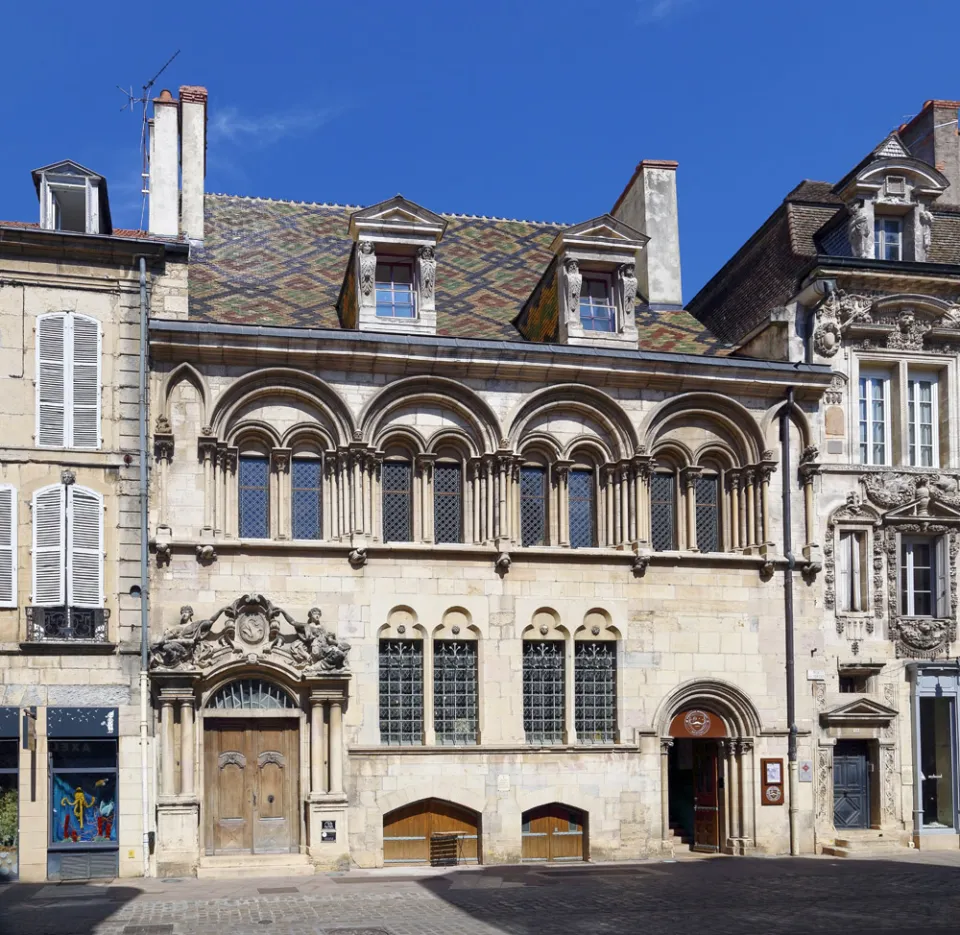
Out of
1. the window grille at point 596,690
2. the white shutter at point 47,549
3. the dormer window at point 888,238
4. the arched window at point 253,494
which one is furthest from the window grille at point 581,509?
the white shutter at point 47,549

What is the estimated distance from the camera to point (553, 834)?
2319cm

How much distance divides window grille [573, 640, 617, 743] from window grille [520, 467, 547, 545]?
1958 millimetres

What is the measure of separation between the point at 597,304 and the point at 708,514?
425 centimetres

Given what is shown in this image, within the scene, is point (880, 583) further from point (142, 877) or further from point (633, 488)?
point (142, 877)

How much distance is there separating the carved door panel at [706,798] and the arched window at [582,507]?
429 centimetres

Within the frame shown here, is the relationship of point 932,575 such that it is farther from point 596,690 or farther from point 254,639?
point 254,639

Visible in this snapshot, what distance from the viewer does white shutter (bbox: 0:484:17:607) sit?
20.8 m

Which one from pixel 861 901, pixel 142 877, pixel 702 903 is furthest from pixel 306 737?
pixel 861 901

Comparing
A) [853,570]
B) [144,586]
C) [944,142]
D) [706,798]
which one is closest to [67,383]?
[144,586]

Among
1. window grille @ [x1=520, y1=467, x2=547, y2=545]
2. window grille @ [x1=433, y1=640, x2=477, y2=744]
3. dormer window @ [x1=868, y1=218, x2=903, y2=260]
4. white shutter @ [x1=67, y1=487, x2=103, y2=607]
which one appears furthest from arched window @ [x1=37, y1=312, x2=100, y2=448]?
dormer window @ [x1=868, y1=218, x2=903, y2=260]

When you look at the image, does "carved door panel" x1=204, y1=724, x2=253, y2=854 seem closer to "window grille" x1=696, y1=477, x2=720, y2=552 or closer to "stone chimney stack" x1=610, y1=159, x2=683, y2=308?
"window grille" x1=696, y1=477, x2=720, y2=552

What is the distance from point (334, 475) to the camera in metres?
22.8

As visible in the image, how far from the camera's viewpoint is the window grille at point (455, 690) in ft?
75.3

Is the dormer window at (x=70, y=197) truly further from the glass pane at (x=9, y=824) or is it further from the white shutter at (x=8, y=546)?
the glass pane at (x=9, y=824)
